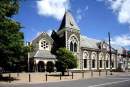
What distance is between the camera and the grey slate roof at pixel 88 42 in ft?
220

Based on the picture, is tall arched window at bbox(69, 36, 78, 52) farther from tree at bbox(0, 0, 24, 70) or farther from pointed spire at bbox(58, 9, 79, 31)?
tree at bbox(0, 0, 24, 70)

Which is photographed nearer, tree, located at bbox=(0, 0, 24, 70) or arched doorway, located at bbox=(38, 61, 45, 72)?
tree, located at bbox=(0, 0, 24, 70)

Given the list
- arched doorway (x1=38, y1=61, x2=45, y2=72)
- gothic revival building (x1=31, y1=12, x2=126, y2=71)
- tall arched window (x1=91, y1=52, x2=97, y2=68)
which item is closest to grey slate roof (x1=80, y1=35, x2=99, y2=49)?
gothic revival building (x1=31, y1=12, x2=126, y2=71)

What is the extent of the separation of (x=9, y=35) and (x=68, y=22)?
31231 millimetres

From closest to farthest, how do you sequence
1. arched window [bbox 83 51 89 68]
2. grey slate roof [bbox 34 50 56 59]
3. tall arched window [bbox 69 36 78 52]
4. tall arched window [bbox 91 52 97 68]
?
grey slate roof [bbox 34 50 56 59]
tall arched window [bbox 69 36 78 52]
arched window [bbox 83 51 89 68]
tall arched window [bbox 91 52 97 68]

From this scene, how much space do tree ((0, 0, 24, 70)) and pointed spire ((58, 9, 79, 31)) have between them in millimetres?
27674

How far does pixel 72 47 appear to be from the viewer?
61.3 metres

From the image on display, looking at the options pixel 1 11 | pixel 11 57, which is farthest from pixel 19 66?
pixel 1 11

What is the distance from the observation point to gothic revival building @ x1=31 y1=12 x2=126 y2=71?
5586cm

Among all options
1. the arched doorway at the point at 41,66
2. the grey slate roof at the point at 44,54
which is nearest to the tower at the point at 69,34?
the grey slate roof at the point at 44,54

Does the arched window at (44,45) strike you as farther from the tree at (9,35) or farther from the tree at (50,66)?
the tree at (9,35)

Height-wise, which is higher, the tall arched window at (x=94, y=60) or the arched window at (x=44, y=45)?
the arched window at (x=44, y=45)

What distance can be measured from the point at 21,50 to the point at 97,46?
139ft

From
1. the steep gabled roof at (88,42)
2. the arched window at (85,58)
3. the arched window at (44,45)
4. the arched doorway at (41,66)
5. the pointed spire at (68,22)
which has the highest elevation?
the pointed spire at (68,22)
